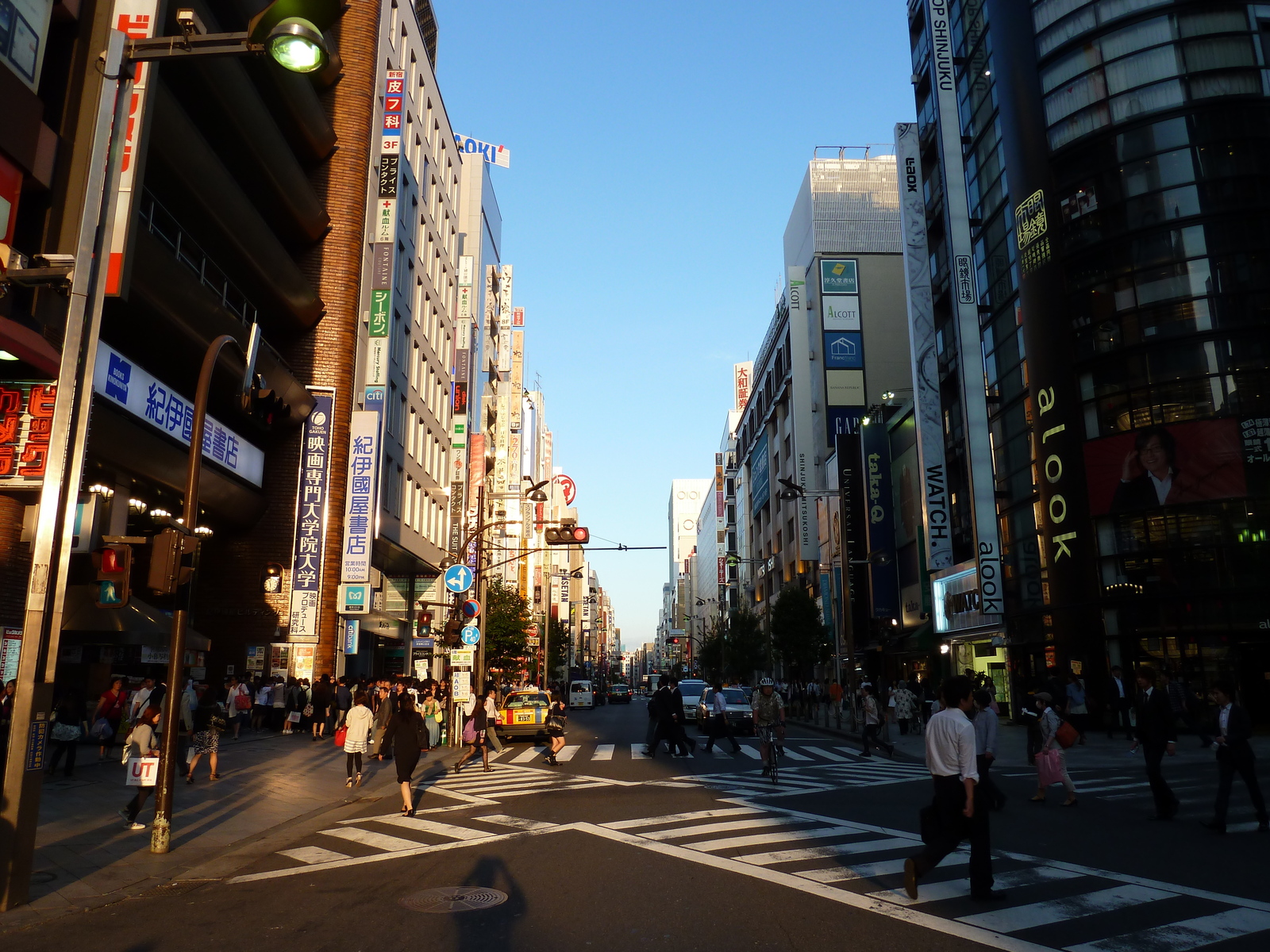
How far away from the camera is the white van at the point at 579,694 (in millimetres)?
66125

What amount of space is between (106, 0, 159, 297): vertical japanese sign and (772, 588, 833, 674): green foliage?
41.7m

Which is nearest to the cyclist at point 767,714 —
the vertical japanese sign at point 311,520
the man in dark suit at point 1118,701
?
the man in dark suit at point 1118,701

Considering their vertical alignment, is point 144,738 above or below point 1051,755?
above

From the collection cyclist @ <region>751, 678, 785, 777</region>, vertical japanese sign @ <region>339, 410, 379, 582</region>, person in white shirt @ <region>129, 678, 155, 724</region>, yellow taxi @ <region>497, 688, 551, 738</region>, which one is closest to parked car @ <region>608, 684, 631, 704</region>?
vertical japanese sign @ <region>339, 410, 379, 582</region>

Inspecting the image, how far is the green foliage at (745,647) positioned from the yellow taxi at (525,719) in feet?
157

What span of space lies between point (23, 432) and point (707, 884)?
15.7 m

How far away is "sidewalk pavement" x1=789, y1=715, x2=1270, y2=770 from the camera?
20.9 meters

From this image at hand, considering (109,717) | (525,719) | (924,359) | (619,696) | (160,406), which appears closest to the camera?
(109,717)

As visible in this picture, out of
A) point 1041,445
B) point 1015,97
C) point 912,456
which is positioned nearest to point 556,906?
point 1041,445

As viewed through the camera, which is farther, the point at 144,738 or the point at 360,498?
Answer: the point at 360,498

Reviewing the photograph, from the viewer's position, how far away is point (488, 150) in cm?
8700

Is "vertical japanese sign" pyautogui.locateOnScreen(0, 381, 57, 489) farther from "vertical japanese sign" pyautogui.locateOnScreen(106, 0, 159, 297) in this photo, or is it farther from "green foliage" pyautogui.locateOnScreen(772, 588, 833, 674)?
"green foliage" pyautogui.locateOnScreen(772, 588, 833, 674)

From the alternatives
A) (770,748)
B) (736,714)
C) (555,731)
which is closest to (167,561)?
(770,748)

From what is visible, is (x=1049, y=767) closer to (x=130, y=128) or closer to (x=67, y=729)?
(x=67, y=729)
